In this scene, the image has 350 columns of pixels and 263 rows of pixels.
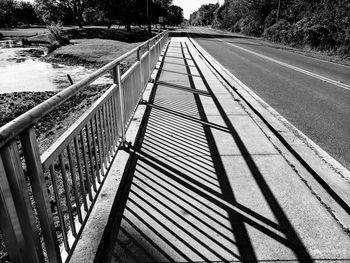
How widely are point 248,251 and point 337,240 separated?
0.82 m

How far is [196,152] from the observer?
4.39 metres

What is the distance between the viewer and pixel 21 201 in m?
1.55

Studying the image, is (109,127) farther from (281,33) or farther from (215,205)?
(281,33)

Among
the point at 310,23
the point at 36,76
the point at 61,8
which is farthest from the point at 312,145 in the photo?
the point at 61,8

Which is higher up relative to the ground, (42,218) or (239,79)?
(42,218)

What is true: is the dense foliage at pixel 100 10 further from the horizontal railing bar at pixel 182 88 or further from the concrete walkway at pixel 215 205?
the concrete walkway at pixel 215 205

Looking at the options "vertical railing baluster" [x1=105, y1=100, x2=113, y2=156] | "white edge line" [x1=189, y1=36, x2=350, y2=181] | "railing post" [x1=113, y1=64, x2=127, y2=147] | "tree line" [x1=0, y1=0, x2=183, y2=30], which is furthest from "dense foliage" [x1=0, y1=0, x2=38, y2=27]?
"vertical railing baluster" [x1=105, y1=100, x2=113, y2=156]

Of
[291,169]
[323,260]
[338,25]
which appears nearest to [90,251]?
[323,260]

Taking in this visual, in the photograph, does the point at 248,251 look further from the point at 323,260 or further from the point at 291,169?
the point at 291,169

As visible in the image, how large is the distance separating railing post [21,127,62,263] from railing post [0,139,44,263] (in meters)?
0.13

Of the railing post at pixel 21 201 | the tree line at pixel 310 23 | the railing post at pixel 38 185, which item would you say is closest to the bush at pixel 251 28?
the tree line at pixel 310 23

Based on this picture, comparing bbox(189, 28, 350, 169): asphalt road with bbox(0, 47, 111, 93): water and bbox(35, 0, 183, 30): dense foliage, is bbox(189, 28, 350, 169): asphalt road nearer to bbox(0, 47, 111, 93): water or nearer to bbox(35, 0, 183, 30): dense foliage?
bbox(0, 47, 111, 93): water

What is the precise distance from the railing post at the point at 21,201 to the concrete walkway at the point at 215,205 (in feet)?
2.87

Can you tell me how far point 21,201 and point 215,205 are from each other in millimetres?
2045
